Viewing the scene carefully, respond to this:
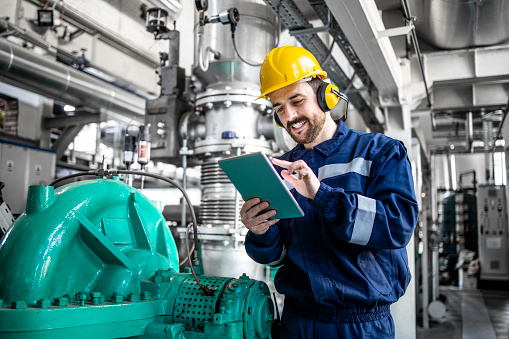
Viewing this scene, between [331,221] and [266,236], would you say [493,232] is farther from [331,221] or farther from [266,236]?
[331,221]

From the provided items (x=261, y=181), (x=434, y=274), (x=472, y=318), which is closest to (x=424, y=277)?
(x=434, y=274)

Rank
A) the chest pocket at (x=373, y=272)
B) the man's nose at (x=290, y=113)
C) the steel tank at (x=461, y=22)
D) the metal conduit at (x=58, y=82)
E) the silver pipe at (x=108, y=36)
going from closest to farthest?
the chest pocket at (x=373, y=272) < the man's nose at (x=290, y=113) < the steel tank at (x=461, y=22) < the metal conduit at (x=58, y=82) < the silver pipe at (x=108, y=36)

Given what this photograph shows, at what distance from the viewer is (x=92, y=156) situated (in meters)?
7.43

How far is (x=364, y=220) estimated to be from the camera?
1215mm

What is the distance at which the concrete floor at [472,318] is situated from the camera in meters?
4.92

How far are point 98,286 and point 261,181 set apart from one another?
86 centimetres

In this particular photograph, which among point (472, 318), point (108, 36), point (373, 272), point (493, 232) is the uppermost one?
point (108, 36)

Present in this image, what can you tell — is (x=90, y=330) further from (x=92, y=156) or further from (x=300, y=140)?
(x=92, y=156)

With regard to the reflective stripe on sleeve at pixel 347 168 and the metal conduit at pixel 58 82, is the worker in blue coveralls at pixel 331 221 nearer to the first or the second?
the reflective stripe on sleeve at pixel 347 168

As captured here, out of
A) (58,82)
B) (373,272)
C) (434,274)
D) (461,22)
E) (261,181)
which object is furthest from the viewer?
(434,274)

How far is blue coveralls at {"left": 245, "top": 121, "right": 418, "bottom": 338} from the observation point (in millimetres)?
1238

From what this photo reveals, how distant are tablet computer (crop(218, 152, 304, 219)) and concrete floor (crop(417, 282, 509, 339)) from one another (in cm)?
432

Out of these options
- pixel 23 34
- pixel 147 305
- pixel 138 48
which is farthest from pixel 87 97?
pixel 147 305

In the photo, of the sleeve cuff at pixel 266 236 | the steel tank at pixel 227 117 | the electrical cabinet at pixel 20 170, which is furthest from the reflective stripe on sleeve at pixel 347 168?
the electrical cabinet at pixel 20 170
